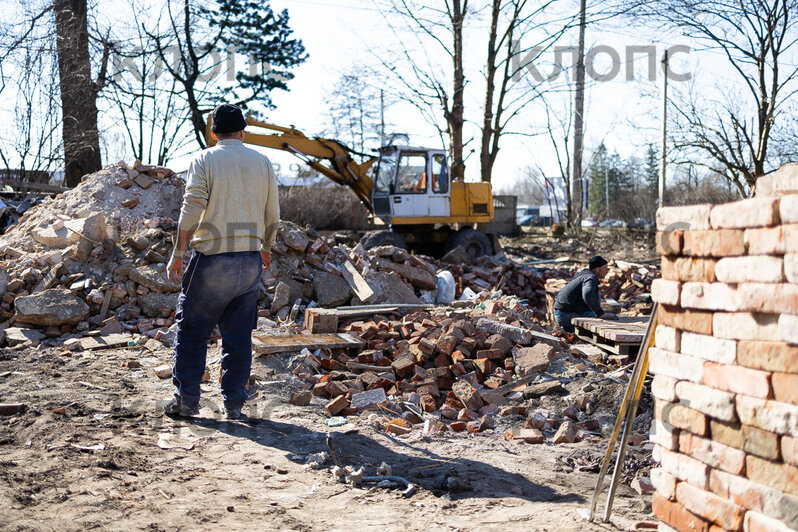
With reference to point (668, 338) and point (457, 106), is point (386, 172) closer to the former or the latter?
point (457, 106)

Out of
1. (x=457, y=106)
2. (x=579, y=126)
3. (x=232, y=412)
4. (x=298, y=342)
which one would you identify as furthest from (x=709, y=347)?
(x=579, y=126)

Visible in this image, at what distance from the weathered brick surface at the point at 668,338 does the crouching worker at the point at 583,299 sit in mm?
5427

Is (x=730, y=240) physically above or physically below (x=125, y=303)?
above

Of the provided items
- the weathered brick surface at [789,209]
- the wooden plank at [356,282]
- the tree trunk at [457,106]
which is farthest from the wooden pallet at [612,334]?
the tree trunk at [457,106]

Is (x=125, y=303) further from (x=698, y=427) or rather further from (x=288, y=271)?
(x=698, y=427)

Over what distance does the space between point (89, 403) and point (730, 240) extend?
4516 millimetres

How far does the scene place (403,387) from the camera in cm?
607

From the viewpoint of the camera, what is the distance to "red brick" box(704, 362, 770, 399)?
238cm

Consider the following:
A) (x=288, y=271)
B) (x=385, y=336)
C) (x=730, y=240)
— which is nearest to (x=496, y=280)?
(x=288, y=271)

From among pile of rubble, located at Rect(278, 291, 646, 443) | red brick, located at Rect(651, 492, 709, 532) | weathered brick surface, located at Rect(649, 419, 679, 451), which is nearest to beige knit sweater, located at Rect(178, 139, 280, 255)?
pile of rubble, located at Rect(278, 291, 646, 443)

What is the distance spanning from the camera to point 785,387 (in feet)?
7.58

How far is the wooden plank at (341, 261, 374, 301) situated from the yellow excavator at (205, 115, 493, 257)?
17.2 feet

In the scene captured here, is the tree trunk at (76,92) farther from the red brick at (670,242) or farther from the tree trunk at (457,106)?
the red brick at (670,242)

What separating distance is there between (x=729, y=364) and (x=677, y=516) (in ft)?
2.21
